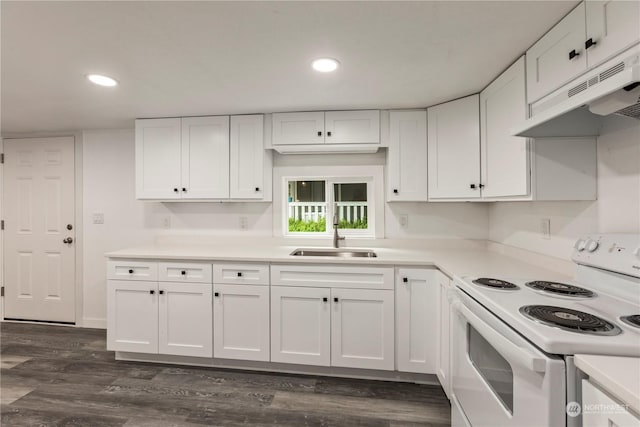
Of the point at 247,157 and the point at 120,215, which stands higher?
the point at 247,157

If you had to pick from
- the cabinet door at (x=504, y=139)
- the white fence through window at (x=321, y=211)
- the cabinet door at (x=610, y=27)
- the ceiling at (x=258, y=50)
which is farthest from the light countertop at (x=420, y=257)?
the ceiling at (x=258, y=50)

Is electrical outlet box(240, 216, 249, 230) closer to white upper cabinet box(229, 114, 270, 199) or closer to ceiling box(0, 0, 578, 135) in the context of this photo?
white upper cabinet box(229, 114, 270, 199)

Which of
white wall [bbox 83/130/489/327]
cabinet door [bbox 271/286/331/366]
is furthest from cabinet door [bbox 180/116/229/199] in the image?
cabinet door [bbox 271/286/331/366]

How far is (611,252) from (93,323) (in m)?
4.21

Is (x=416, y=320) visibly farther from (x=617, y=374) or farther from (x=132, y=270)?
(x=132, y=270)

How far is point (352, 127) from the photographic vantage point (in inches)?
95.6

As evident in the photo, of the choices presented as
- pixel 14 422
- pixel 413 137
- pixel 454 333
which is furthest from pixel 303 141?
pixel 14 422

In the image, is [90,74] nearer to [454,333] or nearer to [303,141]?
[303,141]

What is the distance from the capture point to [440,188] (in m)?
2.28

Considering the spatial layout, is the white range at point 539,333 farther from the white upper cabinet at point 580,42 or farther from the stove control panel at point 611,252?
the white upper cabinet at point 580,42

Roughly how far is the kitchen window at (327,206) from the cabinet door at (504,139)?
108cm

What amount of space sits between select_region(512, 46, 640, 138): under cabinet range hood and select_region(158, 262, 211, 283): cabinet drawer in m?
2.18

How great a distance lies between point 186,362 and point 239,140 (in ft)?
6.19

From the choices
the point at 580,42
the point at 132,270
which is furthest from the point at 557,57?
the point at 132,270
